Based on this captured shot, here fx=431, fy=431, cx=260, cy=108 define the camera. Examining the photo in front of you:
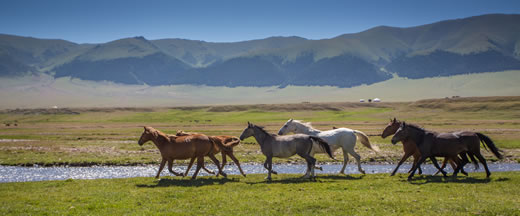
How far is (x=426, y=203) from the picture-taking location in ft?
39.4

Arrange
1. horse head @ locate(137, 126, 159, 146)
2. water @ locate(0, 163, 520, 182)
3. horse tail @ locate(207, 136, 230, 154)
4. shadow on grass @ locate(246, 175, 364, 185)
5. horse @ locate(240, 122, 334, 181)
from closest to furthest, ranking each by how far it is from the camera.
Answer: shadow on grass @ locate(246, 175, 364, 185) → horse head @ locate(137, 126, 159, 146) → horse @ locate(240, 122, 334, 181) → horse tail @ locate(207, 136, 230, 154) → water @ locate(0, 163, 520, 182)

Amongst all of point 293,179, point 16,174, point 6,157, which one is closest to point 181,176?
point 293,179

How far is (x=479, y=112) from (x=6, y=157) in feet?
249

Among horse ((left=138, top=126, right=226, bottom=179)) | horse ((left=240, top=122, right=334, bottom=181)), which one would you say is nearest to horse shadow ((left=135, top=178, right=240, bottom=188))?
horse ((left=138, top=126, right=226, bottom=179))

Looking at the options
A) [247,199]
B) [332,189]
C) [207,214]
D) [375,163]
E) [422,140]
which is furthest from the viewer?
[375,163]

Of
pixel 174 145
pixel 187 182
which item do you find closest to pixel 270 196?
pixel 187 182

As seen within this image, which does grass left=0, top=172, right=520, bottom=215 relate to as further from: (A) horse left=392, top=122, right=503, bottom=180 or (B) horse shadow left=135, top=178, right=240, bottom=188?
(A) horse left=392, top=122, right=503, bottom=180

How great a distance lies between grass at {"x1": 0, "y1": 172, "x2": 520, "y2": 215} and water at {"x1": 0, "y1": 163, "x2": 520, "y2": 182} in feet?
16.2

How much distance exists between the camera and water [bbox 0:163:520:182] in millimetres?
21641

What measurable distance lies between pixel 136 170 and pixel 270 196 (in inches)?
496

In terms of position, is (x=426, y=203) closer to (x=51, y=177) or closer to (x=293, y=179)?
(x=293, y=179)

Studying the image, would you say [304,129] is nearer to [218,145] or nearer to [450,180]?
[218,145]

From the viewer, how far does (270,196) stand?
13.4 meters

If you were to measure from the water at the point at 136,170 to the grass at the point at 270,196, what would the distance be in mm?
4943
